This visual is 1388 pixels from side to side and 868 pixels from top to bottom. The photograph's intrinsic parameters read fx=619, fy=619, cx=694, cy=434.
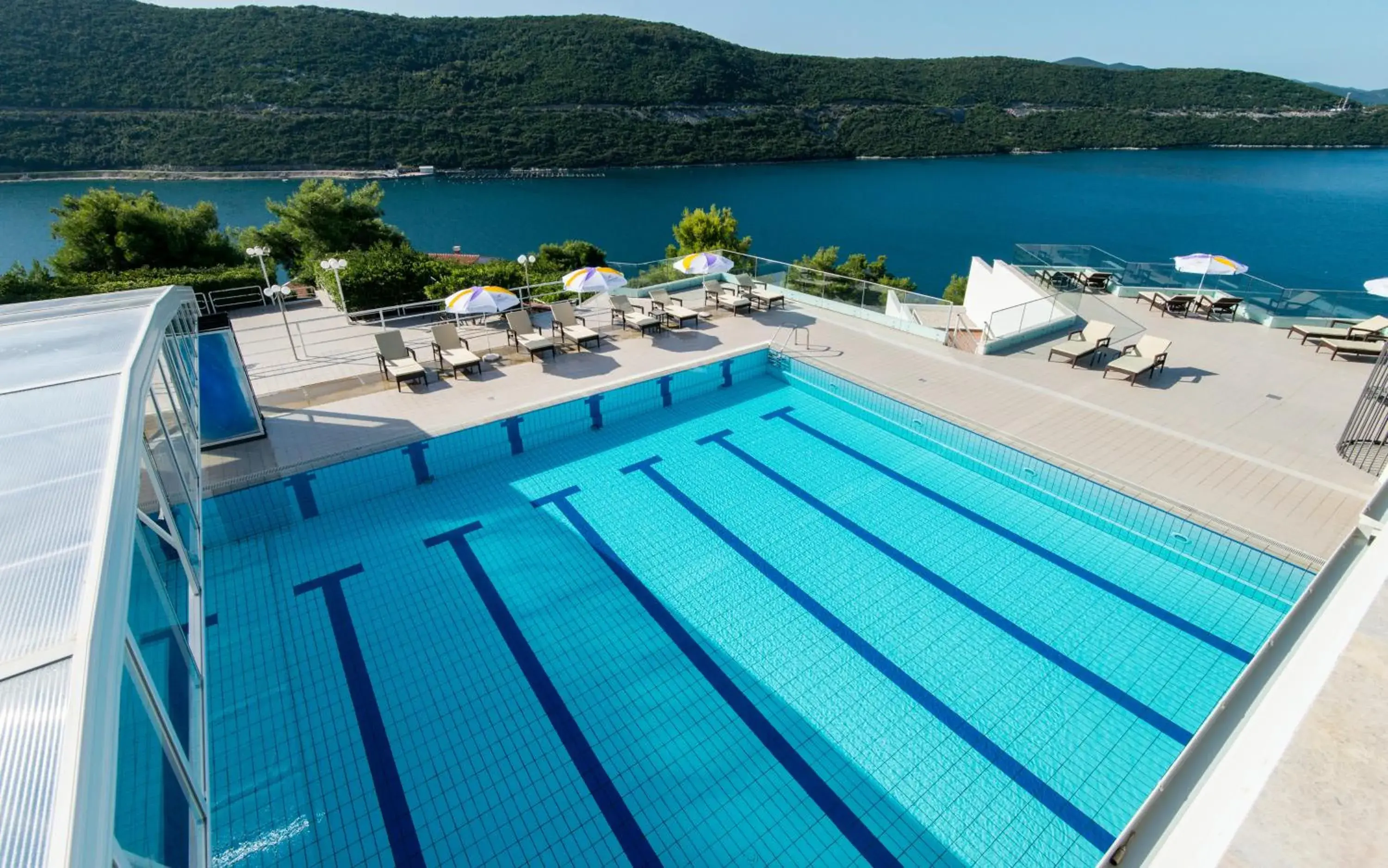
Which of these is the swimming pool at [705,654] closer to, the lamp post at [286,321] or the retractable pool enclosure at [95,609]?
the retractable pool enclosure at [95,609]

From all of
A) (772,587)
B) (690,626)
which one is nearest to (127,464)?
(690,626)

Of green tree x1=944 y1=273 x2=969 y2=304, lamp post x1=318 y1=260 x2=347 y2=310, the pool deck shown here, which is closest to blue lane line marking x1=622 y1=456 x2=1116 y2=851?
the pool deck

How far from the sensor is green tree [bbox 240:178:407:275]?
20469 mm

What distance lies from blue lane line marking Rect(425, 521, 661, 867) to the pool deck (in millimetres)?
2690

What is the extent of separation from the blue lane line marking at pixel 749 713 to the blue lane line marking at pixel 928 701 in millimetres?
1158

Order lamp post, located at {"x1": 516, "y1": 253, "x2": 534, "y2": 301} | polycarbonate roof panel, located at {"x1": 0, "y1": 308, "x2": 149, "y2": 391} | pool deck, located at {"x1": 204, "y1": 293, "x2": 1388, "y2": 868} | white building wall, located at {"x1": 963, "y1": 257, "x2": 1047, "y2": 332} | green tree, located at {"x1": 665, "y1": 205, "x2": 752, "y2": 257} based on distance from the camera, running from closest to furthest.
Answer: polycarbonate roof panel, located at {"x1": 0, "y1": 308, "x2": 149, "y2": 391}, pool deck, located at {"x1": 204, "y1": 293, "x2": 1388, "y2": 868}, white building wall, located at {"x1": 963, "y1": 257, "x2": 1047, "y2": 332}, lamp post, located at {"x1": 516, "y1": 253, "x2": 534, "y2": 301}, green tree, located at {"x1": 665, "y1": 205, "x2": 752, "y2": 257}

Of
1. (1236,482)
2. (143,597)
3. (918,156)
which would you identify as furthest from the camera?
(918,156)

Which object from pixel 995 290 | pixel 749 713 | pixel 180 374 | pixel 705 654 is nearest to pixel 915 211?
pixel 995 290

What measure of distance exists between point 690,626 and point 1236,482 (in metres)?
6.70

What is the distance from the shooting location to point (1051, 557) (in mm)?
6883

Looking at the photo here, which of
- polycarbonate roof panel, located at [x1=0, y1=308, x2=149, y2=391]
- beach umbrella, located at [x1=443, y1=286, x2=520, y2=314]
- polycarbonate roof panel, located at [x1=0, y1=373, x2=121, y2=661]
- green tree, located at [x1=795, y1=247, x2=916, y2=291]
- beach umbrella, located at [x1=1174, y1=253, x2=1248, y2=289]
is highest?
polycarbonate roof panel, located at [x1=0, y1=308, x2=149, y2=391]

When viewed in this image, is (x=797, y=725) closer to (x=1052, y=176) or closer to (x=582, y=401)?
(x=582, y=401)

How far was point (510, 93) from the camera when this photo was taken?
80250 mm

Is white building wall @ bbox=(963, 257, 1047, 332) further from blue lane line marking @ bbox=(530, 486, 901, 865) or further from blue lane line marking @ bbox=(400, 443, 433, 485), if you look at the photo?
blue lane line marking @ bbox=(400, 443, 433, 485)
